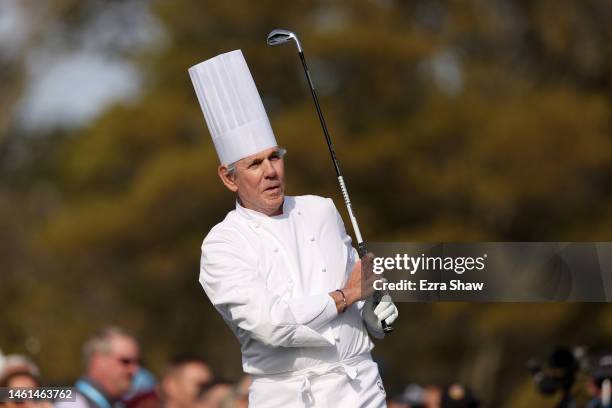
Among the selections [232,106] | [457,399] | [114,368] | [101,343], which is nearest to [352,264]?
[232,106]

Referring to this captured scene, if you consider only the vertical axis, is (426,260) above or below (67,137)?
above

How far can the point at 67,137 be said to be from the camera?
34469mm

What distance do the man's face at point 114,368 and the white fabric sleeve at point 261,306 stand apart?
2590mm

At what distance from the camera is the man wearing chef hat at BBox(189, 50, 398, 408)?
591cm

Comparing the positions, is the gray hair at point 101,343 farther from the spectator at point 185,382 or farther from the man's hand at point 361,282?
the man's hand at point 361,282

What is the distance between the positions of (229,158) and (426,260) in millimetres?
1259

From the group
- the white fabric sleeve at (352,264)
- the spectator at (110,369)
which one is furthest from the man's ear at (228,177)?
the spectator at (110,369)

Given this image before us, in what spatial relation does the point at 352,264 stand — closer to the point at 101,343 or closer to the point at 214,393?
the point at 101,343

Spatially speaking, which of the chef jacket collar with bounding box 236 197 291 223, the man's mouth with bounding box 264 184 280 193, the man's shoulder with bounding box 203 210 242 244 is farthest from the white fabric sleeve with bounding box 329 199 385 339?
the man's shoulder with bounding box 203 210 242 244

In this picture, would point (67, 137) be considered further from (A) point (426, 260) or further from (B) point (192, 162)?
(A) point (426, 260)

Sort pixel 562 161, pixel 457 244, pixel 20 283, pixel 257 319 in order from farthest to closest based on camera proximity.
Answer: pixel 20 283 → pixel 562 161 → pixel 457 244 → pixel 257 319

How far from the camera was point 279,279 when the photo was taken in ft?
19.9

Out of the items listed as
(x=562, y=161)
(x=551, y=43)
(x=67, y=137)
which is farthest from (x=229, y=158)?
(x=67, y=137)

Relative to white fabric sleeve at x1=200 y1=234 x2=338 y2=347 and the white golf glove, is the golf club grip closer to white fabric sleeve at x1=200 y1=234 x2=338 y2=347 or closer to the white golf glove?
the white golf glove
